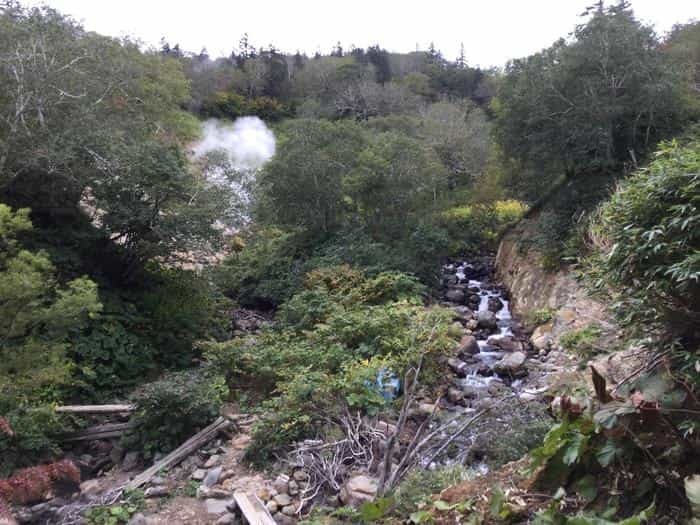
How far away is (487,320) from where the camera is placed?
32.9 feet

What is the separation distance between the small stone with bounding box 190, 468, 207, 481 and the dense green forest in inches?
27.5

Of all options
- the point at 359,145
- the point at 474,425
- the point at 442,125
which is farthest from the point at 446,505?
the point at 442,125

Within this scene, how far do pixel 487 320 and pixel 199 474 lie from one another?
21.7ft

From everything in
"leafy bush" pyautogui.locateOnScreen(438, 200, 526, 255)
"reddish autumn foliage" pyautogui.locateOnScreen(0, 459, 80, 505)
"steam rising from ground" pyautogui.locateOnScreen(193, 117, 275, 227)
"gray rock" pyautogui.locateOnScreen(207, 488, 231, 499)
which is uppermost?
"steam rising from ground" pyautogui.locateOnScreen(193, 117, 275, 227)

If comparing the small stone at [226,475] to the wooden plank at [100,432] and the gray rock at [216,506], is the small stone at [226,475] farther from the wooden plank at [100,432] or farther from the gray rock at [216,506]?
the wooden plank at [100,432]

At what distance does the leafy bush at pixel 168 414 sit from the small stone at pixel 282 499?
188 centimetres

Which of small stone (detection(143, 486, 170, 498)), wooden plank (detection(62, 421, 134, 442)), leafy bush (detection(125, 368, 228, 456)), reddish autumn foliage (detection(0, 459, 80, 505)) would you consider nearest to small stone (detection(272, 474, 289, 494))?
small stone (detection(143, 486, 170, 498))

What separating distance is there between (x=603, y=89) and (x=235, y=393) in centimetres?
938

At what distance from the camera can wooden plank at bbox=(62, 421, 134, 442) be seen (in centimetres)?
636

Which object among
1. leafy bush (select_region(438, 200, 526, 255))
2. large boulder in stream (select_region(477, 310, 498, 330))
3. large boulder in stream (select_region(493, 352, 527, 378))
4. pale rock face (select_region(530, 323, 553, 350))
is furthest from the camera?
leafy bush (select_region(438, 200, 526, 255))

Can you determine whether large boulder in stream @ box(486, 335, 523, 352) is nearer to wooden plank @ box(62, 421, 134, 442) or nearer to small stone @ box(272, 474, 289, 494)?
small stone @ box(272, 474, 289, 494)

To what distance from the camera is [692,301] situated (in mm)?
2855

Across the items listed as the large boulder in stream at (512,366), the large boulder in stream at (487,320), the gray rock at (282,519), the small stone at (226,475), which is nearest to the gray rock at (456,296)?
the large boulder in stream at (487,320)

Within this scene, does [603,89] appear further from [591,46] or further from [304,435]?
[304,435]
